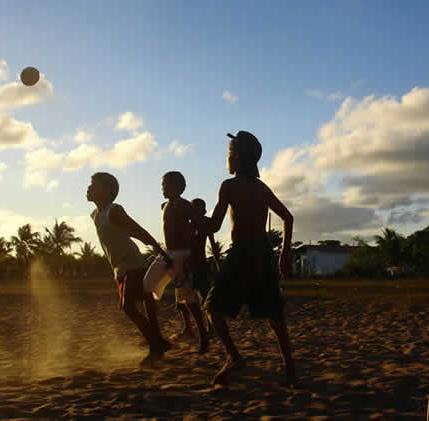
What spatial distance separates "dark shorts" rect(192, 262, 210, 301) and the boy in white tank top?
0.89 metres

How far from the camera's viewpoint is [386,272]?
54.9 meters

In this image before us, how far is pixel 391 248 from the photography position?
5866 centimetres

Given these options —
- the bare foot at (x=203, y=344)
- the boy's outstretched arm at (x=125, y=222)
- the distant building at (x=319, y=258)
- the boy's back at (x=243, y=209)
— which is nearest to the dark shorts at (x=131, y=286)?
the boy's outstretched arm at (x=125, y=222)

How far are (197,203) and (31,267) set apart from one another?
54.2 meters

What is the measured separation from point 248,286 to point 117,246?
1578mm


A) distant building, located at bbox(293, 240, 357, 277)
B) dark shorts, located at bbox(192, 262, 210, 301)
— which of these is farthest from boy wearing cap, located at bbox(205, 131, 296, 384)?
distant building, located at bbox(293, 240, 357, 277)

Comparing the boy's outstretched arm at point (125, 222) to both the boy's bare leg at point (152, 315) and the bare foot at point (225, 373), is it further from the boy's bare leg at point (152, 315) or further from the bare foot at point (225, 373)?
the bare foot at point (225, 373)

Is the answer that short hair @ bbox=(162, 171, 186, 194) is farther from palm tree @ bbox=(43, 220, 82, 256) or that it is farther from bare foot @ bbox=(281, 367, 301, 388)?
palm tree @ bbox=(43, 220, 82, 256)

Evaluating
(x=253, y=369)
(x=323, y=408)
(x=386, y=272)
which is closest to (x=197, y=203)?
(x=253, y=369)

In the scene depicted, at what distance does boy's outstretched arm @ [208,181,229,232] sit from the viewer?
4.92 metres

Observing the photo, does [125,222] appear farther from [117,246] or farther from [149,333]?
[149,333]

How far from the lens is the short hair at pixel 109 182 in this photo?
6.06 m

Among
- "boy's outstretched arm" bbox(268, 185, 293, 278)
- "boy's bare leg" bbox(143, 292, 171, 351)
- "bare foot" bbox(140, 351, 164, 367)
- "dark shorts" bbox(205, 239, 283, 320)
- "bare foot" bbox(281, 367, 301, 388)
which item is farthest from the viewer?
"boy's bare leg" bbox(143, 292, 171, 351)

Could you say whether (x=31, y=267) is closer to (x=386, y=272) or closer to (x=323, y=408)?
(x=386, y=272)
